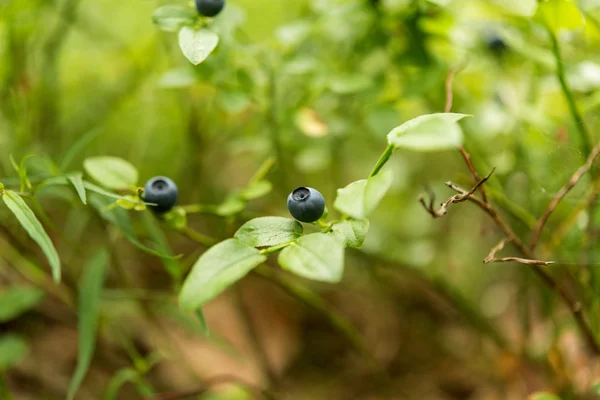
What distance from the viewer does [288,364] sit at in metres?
1.66

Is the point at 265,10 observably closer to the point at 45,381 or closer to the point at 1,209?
the point at 1,209

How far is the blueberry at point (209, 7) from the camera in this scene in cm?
79

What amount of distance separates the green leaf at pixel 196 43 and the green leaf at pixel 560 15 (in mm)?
541

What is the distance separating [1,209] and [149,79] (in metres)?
0.70

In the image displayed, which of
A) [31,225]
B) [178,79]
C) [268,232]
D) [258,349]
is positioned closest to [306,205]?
[268,232]

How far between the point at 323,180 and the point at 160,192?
1.12 meters

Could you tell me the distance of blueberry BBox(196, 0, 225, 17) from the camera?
792 mm

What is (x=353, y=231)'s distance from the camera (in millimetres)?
678

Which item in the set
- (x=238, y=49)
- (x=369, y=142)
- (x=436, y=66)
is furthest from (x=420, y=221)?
(x=238, y=49)

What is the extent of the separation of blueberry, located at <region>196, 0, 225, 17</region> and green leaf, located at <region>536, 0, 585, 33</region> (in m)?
0.52

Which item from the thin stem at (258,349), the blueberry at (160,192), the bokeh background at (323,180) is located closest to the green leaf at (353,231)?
the blueberry at (160,192)

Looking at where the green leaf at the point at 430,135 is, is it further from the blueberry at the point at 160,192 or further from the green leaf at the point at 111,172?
the green leaf at the point at 111,172

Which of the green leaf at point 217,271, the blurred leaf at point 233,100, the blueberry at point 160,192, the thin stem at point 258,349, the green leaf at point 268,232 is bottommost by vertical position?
the thin stem at point 258,349

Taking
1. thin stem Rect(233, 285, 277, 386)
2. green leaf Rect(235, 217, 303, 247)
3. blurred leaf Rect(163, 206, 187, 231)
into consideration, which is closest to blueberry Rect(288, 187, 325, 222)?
green leaf Rect(235, 217, 303, 247)
